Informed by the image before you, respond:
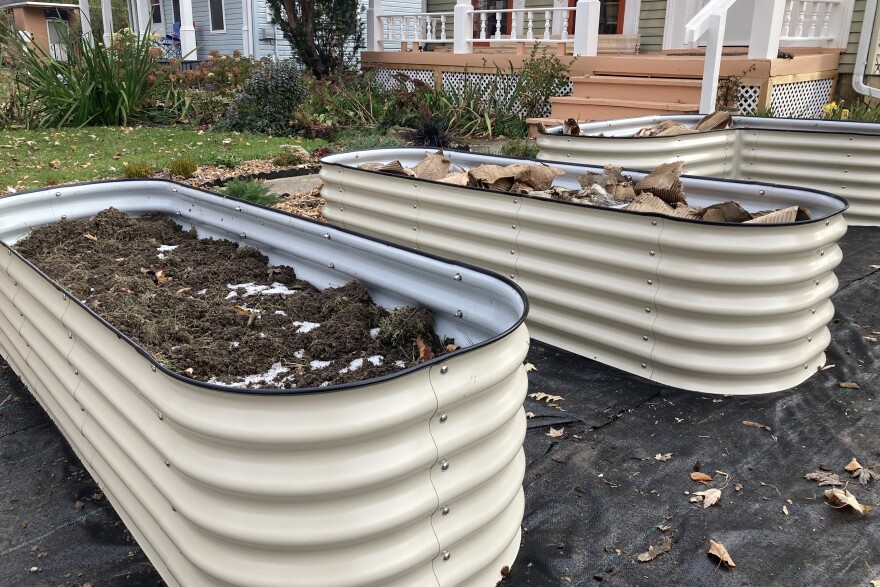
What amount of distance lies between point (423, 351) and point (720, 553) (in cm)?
133

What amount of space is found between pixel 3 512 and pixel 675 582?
2.62 m

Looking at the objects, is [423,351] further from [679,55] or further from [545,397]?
[679,55]

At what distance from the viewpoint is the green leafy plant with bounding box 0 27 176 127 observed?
12438 mm

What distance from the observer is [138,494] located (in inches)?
96.5

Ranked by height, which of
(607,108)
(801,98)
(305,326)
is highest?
(801,98)

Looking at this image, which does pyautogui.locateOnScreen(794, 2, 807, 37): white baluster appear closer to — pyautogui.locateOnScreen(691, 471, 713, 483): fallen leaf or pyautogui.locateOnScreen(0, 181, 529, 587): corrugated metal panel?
pyautogui.locateOnScreen(691, 471, 713, 483): fallen leaf

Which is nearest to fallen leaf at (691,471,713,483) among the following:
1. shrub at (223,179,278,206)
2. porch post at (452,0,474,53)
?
shrub at (223,179,278,206)

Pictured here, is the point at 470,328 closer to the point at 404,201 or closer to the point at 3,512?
the point at 3,512

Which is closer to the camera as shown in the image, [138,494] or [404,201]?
[138,494]

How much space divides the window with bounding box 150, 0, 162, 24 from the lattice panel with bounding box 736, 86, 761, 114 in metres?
21.6

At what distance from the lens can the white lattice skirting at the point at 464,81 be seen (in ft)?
43.3

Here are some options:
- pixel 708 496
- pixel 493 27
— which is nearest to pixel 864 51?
pixel 493 27

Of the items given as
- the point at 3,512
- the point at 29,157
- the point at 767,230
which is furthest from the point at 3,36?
the point at 767,230

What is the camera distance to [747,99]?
34.7ft
